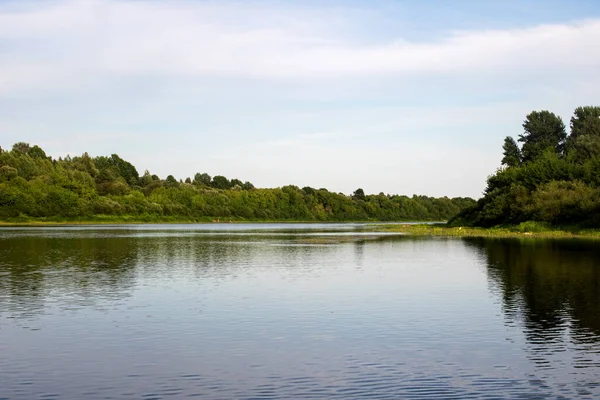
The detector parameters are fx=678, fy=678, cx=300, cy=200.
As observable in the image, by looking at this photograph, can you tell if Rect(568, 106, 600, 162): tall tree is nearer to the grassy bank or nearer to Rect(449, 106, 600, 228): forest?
Rect(449, 106, 600, 228): forest

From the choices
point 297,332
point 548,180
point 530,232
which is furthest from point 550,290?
point 548,180

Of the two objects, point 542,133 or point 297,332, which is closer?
point 297,332

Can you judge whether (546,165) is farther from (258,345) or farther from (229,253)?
(258,345)

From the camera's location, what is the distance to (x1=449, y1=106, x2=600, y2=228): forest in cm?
11381

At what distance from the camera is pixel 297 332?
1105 inches

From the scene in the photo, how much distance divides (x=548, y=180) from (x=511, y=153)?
43.4 metres

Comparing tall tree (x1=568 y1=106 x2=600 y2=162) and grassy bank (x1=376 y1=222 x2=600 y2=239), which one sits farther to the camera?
tall tree (x1=568 y1=106 x2=600 y2=162)

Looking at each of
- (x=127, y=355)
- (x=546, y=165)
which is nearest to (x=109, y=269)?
(x=127, y=355)

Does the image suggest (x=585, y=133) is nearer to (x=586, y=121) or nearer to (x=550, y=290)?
(x=586, y=121)

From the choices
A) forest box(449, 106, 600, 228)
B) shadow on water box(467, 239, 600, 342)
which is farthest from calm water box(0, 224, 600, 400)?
forest box(449, 106, 600, 228)

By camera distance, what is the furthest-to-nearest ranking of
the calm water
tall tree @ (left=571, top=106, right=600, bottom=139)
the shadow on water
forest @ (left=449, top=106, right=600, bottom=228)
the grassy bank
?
tall tree @ (left=571, top=106, right=600, bottom=139), forest @ (left=449, top=106, right=600, bottom=228), the grassy bank, the shadow on water, the calm water

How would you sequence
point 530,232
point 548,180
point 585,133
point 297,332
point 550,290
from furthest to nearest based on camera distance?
point 585,133, point 548,180, point 530,232, point 550,290, point 297,332

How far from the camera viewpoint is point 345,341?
26.2 metres

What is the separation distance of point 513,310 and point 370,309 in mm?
7121
